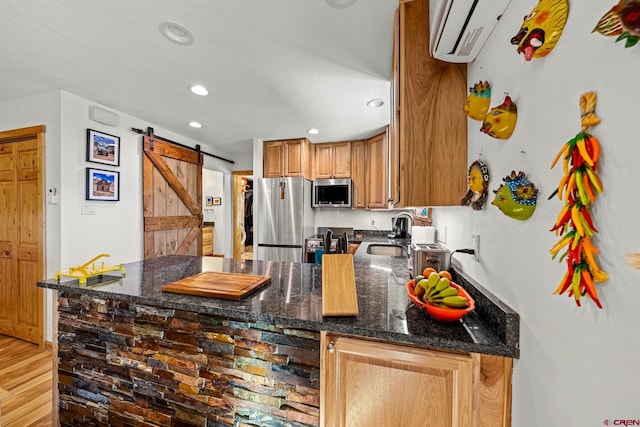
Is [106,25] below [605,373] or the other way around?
the other way around

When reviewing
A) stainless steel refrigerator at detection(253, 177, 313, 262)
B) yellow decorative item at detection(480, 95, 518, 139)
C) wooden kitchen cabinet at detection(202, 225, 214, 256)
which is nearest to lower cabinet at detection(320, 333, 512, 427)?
yellow decorative item at detection(480, 95, 518, 139)

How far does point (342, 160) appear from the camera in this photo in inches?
158

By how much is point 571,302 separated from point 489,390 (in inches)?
17.2

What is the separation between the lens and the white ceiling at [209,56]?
4.64 ft

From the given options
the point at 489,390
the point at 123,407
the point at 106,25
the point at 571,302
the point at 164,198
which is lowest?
the point at 123,407

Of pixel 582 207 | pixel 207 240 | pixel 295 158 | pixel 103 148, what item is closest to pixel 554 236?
pixel 582 207

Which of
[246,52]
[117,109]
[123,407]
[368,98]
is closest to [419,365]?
[123,407]

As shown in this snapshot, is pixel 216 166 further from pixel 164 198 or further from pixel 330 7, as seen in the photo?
pixel 330 7

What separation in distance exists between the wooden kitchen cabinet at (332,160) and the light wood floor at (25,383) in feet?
11.7

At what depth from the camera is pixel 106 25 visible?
5.04 ft

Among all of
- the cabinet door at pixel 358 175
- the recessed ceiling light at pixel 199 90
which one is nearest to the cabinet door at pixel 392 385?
the recessed ceiling light at pixel 199 90

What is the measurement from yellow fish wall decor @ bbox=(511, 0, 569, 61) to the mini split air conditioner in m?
0.21

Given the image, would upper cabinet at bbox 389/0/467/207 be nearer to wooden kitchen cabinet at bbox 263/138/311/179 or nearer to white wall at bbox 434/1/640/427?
white wall at bbox 434/1/640/427

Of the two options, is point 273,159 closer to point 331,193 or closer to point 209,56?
point 331,193
